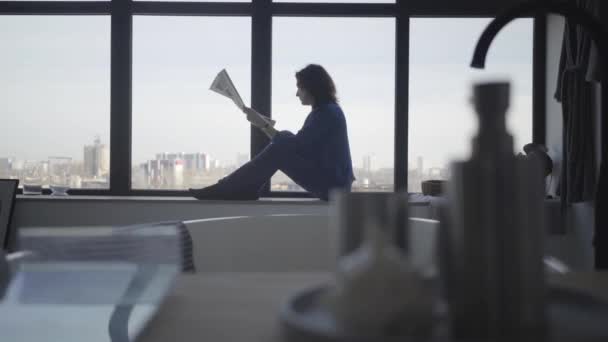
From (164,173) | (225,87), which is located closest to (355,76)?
(225,87)

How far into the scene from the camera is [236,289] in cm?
68

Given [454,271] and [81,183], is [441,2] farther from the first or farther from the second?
[454,271]

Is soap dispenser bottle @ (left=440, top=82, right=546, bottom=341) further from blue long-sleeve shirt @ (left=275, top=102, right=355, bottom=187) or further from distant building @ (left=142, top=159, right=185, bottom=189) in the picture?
distant building @ (left=142, top=159, right=185, bottom=189)

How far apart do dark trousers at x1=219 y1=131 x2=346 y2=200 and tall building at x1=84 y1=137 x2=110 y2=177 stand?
1.02 metres

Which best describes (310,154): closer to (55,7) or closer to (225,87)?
(225,87)

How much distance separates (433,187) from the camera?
3439 mm

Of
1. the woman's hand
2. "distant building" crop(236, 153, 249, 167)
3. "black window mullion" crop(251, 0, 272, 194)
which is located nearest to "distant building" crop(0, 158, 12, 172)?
"distant building" crop(236, 153, 249, 167)

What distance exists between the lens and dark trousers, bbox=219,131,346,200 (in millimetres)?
3242

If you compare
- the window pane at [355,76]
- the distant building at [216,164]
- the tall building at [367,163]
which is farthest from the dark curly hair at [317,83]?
the distant building at [216,164]

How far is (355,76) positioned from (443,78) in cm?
55

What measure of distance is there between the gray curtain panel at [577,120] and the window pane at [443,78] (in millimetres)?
764

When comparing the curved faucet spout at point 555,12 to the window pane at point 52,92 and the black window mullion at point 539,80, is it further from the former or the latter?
the window pane at point 52,92

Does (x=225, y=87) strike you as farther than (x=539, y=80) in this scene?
No

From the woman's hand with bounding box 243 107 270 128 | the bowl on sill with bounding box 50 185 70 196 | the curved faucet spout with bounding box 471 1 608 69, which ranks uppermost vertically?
the woman's hand with bounding box 243 107 270 128
